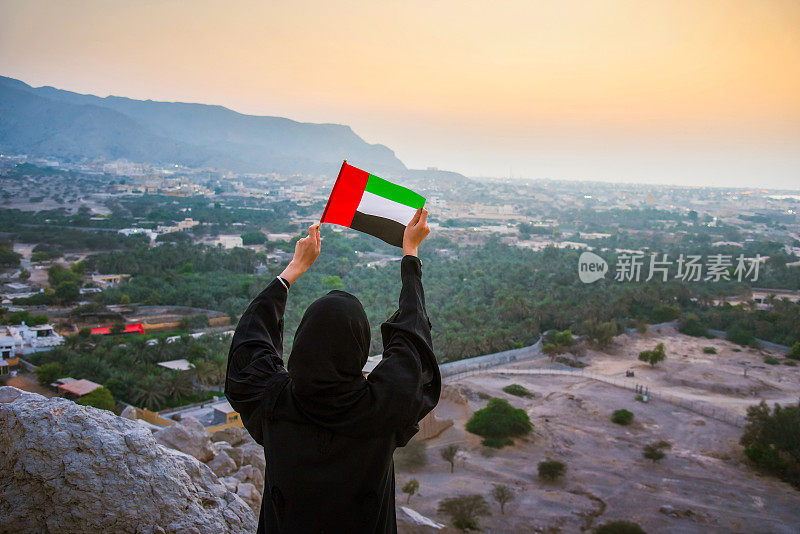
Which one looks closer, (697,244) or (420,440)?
(420,440)

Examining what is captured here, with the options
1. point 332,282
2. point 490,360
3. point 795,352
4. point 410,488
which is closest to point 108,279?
point 332,282

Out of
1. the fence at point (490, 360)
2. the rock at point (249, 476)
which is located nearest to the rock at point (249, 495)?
the rock at point (249, 476)

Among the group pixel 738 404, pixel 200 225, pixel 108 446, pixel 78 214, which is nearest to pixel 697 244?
pixel 738 404

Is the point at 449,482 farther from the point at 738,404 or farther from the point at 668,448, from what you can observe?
the point at 738,404

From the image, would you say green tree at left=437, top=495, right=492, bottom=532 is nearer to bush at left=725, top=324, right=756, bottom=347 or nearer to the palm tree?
the palm tree

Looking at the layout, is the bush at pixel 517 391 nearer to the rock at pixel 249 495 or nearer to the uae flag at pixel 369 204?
the rock at pixel 249 495

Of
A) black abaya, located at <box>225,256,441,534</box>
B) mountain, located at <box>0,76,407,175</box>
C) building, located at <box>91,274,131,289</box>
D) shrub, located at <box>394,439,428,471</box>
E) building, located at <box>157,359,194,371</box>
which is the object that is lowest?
shrub, located at <box>394,439,428,471</box>

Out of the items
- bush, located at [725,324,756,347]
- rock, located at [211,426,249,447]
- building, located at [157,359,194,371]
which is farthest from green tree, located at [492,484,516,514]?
bush, located at [725,324,756,347]
